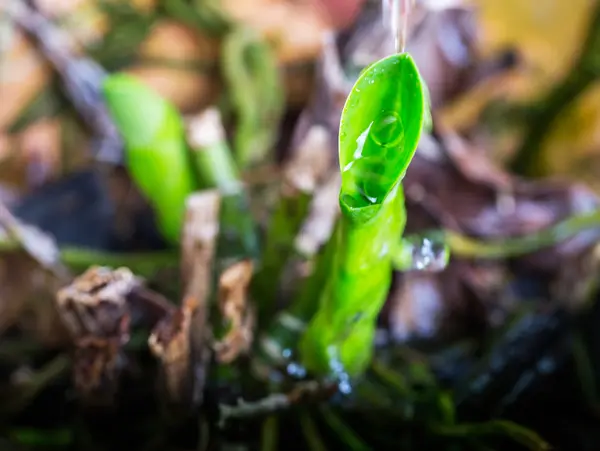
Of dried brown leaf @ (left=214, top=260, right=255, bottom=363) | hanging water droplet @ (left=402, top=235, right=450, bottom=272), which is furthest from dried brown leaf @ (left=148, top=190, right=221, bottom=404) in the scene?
hanging water droplet @ (left=402, top=235, right=450, bottom=272)

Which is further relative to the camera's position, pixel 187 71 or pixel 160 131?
pixel 187 71

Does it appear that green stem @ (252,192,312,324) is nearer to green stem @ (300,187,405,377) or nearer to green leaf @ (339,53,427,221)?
green stem @ (300,187,405,377)

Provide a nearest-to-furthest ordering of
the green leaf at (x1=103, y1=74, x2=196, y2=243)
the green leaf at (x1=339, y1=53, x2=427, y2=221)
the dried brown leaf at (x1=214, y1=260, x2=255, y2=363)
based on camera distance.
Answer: the green leaf at (x1=339, y1=53, x2=427, y2=221) → the dried brown leaf at (x1=214, y1=260, x2=255, y2=363) → the green leaf at (x1=103, y1=74, x2=196, y2=243)

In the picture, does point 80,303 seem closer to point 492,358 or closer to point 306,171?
point 306,171

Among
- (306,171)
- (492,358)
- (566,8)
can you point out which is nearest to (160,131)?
(306,171)

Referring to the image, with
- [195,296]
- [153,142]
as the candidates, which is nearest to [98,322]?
[195,296]

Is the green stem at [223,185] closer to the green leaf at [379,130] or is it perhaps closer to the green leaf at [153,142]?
the green leaf at [153,142]

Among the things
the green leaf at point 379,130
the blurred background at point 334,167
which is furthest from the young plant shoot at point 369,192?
the blurred background at point 334,167
